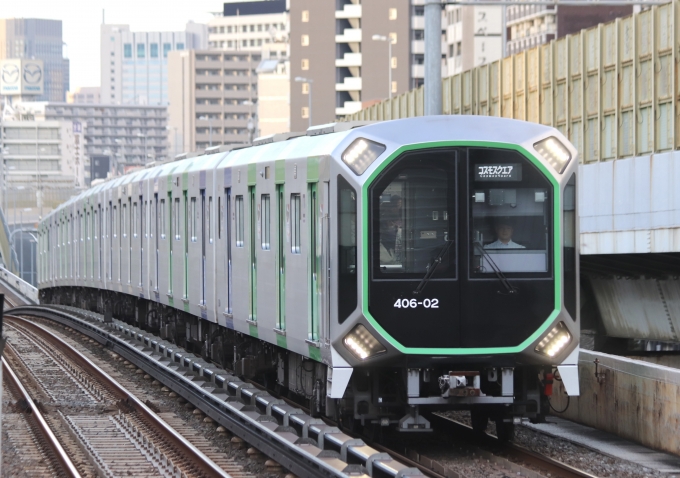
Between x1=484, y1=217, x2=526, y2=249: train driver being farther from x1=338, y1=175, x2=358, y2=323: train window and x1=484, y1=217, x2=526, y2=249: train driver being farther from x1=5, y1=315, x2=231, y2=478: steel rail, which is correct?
x1=5, y1=315, x2=231, y2=478: steel rail

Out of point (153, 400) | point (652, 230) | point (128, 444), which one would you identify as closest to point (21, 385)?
point (153, 400)

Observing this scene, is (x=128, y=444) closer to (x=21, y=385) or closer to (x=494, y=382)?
(x=494, y=382)

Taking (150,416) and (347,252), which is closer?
(347,252)

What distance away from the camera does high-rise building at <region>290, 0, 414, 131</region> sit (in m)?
105

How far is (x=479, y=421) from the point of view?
1314cm

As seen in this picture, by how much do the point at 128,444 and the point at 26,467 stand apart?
1336 mm

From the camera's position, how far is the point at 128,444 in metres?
13.8

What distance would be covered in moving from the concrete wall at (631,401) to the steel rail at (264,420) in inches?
100

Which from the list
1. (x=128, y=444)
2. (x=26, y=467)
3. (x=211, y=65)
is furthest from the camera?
(x=211, y=65)

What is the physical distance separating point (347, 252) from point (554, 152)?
2069mm

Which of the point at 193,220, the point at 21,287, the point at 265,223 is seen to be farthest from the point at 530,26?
the point at 265,223

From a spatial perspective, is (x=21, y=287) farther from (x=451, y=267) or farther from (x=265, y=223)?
(x=451, y=267)

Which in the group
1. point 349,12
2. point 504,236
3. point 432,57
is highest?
point 349,12

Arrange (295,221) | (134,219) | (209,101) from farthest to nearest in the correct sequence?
(209,101) < (134,219) < (295,221)
